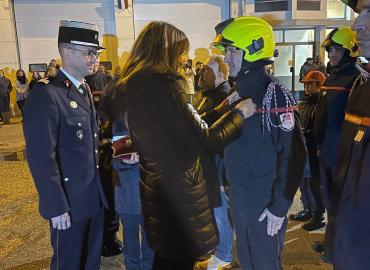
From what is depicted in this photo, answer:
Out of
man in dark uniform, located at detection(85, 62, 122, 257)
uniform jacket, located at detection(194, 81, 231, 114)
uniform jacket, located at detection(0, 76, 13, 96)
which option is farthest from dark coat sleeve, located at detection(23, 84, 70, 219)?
uniform jacket, located at detection(0, 76, 13, 96)

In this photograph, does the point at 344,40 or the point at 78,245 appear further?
the point at 344,40

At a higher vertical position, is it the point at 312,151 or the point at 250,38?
the point at 250,38

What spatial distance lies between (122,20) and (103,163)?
519 inches

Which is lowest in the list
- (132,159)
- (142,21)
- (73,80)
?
(132,159)

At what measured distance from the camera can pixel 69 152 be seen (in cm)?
239

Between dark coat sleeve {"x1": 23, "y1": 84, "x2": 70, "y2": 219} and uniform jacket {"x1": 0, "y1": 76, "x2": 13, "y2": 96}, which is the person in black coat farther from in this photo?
uniform jacket {"x1": 0, "y1": 76, "x2": 13, "y2": 96}

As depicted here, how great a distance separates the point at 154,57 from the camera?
2.04m

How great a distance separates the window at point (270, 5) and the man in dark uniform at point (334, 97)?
13.7 m

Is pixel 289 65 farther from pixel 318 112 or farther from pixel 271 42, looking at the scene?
pixel 271 42

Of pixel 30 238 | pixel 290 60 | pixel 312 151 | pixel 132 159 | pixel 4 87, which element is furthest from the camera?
pixel 290 60

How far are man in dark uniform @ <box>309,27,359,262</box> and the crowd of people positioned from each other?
965 mm

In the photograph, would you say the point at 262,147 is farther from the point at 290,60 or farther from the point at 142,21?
the point at 290,60

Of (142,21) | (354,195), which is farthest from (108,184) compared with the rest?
(142,21)

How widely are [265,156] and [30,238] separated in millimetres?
3088
